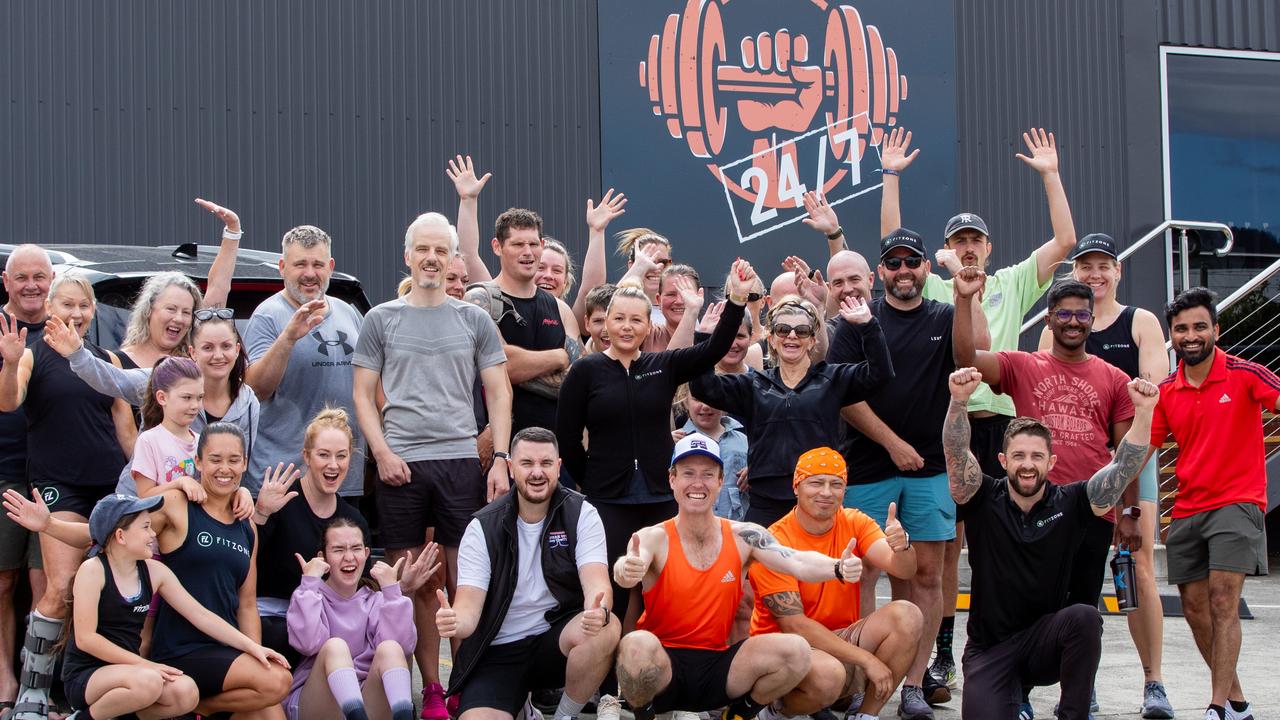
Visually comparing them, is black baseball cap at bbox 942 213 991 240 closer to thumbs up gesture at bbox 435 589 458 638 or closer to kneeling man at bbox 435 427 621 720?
kneeling man at bbox 435 427 621 720

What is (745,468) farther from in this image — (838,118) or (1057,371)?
(838,118)

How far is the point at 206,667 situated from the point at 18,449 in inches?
58.0

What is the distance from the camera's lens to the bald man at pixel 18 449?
568 cm

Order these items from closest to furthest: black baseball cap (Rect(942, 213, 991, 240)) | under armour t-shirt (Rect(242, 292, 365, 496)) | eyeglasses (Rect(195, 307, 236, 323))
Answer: eyeglasses (Rect(195, 307, 236, 323)) < under armour t-shirt (Rect(242, 292, 365, 496)) < black baseball cap (Rect(942, 213, 991, 240))

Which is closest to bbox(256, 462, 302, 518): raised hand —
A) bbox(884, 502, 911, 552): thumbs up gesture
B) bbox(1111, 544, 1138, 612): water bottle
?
bbox(884, 502, 911, 552): thumbs up gesture

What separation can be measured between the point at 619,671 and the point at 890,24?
8641 millimetres

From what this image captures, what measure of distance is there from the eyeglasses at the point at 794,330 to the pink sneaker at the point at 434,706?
2178 mm

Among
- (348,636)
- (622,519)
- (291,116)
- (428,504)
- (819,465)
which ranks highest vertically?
(291,116)

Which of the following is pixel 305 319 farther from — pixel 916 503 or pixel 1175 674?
pixel 1175 674

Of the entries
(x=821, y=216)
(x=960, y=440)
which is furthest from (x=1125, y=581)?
(x=821, y=216)

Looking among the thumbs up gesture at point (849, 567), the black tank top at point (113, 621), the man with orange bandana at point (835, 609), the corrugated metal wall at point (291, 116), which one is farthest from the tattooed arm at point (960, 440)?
the corrugated metal wall at point (291, 116)

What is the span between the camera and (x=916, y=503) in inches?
243

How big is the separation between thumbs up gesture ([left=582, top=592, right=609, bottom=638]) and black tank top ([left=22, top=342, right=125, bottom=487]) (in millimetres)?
2145

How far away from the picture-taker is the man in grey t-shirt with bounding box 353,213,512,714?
5863mm
